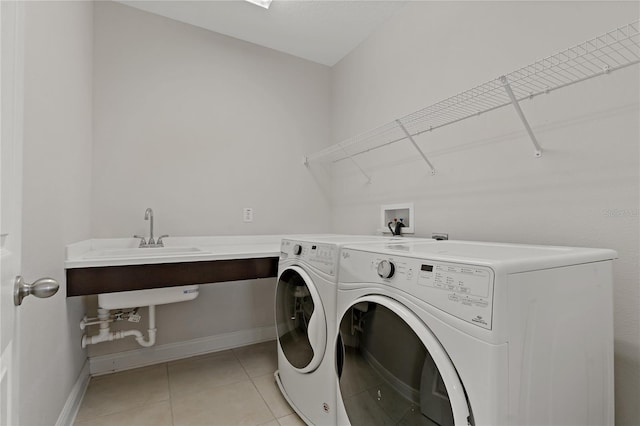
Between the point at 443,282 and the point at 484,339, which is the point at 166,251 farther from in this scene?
the point at 484,339

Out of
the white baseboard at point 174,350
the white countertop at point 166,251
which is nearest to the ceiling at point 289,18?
the white countertop at point 166,251

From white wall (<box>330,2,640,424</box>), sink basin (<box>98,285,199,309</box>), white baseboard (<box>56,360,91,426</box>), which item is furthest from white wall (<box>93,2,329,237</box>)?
white baseboard (<box>56,360,91,426</box>)

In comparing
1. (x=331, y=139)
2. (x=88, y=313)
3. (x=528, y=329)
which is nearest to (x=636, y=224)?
(x=528, y=329)

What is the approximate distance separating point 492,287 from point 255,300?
205 centimetres

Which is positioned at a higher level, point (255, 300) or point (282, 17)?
point (282, 17)

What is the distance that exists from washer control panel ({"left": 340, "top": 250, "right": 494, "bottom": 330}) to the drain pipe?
1621 millimetres

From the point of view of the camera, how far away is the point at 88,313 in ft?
6.26

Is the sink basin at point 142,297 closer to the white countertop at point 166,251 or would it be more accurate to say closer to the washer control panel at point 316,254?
the white countertop at point 166,251

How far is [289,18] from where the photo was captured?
2158mm

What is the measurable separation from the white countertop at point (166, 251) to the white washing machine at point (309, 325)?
0.36m

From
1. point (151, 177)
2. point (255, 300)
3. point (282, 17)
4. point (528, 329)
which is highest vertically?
point (282, 17)

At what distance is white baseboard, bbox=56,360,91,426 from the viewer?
1354 mm

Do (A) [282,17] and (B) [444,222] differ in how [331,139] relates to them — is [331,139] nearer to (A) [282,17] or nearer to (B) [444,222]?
(A) [282,17]

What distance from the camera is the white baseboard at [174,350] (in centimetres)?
192
